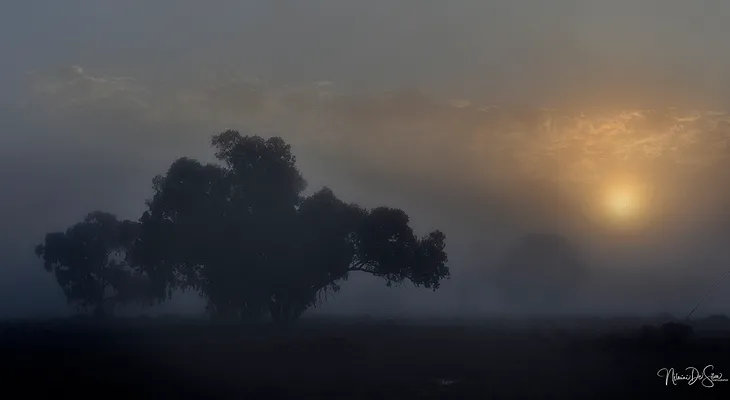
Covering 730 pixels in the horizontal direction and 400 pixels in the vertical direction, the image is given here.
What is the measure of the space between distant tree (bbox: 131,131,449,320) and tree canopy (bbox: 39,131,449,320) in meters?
0.09

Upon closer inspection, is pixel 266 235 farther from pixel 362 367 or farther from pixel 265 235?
pixel 362 367

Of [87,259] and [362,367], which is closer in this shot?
[362,367]

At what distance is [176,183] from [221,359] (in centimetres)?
3512

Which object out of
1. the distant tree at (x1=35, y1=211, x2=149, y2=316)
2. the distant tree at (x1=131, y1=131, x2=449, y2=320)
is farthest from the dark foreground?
the distant tree at (x1=35, y1=211, x2=149, y2=316)

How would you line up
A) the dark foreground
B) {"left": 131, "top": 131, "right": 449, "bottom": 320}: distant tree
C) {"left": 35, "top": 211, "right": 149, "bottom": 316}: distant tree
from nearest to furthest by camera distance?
the dark foreground → {"left": 131, "top": 131, "right": 449, "bottom": 320}: distant tree → {"left": 35, "top": 211, "right": 149, "bottom": 316}: distant tree

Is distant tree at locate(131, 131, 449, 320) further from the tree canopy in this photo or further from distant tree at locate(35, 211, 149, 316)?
distant tree at locate(35, 211, 149, 316)

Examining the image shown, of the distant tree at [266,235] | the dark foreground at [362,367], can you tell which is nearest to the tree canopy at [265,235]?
the distant tree at [266,235]

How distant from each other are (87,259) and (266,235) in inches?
2287

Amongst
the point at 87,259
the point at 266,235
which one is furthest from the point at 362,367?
the point at 87,259

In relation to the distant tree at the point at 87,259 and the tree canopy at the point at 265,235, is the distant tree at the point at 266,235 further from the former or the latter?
the distant tree at the point at 87,259

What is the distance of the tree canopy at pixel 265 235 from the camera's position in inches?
2997

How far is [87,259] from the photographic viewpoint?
4899 inches

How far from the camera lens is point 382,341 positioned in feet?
184

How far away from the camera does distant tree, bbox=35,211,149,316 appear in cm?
12350
